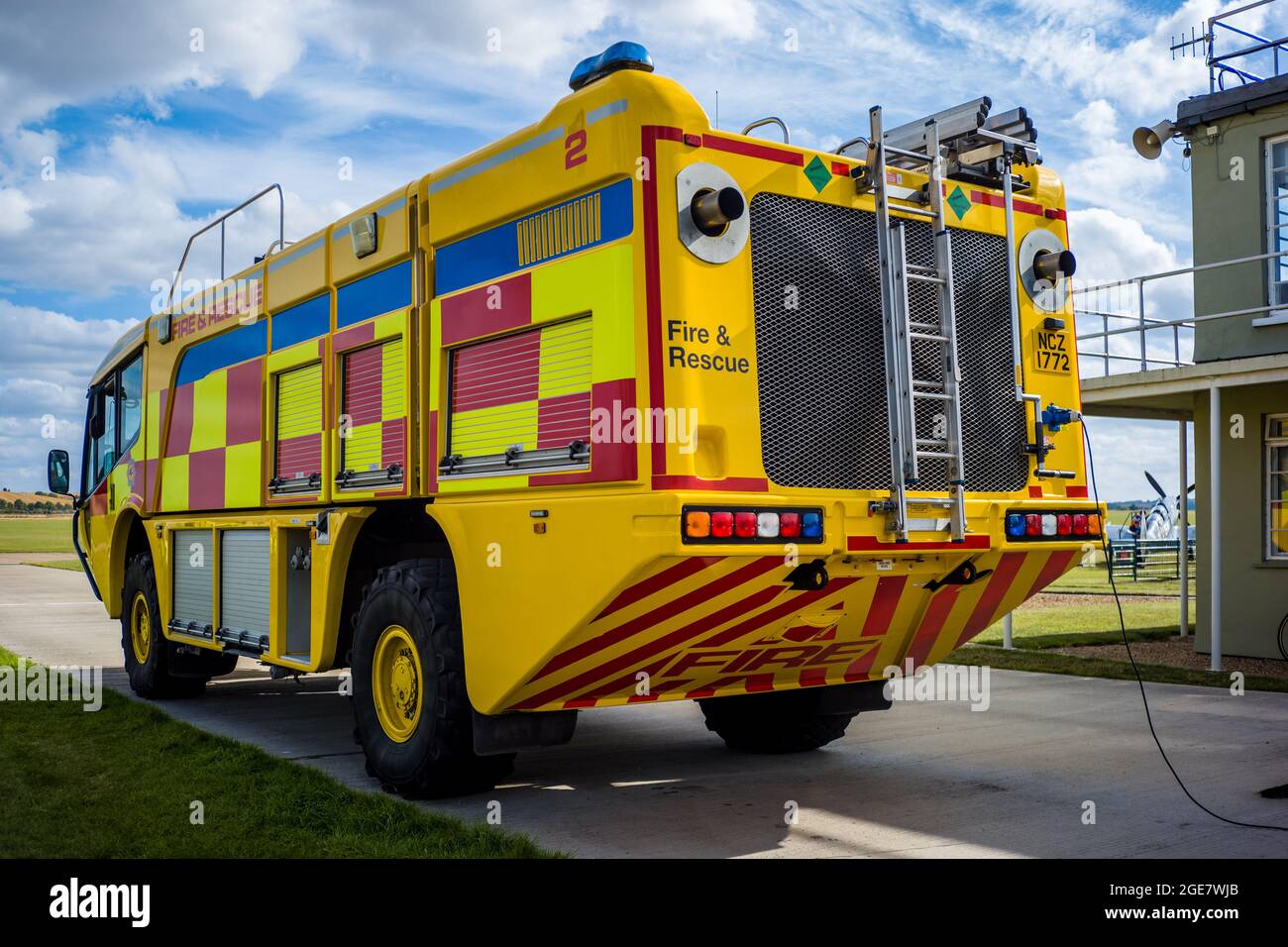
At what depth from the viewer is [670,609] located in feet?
17.7

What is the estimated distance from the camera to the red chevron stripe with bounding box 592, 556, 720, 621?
16.9ft

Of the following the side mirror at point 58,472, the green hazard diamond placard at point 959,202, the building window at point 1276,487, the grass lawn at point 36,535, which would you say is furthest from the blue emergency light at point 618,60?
the grass lawn at point 36,535

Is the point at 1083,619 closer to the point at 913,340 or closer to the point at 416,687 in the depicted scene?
the point at 913,340

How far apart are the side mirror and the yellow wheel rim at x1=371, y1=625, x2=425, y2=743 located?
678cm

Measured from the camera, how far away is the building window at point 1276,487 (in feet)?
44.6

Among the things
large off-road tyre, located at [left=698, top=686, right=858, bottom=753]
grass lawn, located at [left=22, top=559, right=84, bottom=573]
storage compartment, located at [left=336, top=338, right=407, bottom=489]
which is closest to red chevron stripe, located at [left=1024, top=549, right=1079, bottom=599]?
large off-road tyre, located at [left=698, top=686, right=858, bottom=753]

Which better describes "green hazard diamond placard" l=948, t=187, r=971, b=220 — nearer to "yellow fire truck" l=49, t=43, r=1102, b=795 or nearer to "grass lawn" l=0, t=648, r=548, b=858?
"yellow fire truck" l=49, t=43, r=1102, b=795

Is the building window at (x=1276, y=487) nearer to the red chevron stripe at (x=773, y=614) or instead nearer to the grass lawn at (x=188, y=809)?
the red chevron stripe at (x=773, y=614)

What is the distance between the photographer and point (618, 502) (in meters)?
5.16

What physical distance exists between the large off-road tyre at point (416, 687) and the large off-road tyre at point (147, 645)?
404 centimetres

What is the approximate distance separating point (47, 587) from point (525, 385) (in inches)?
960

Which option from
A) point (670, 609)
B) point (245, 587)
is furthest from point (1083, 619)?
point (670, 609)

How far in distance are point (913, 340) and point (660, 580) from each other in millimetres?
1900
